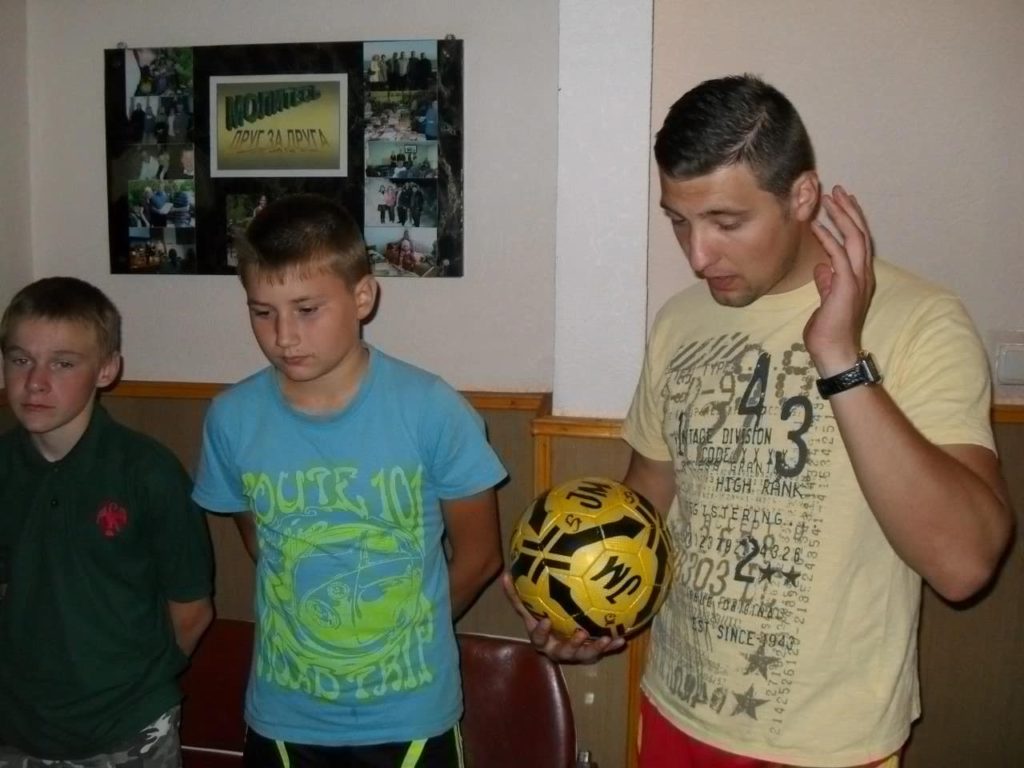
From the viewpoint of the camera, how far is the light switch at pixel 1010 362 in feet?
8.21

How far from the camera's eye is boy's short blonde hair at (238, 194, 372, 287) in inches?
71.4

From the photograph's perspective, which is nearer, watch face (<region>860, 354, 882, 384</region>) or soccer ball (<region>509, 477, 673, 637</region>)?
watch face (<region>860, 354, 882, 384</region>)

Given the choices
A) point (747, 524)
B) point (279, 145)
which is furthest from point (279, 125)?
point (747, 524)

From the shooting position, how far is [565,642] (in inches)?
65.8

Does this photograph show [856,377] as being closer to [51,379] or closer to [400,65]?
[51,379]

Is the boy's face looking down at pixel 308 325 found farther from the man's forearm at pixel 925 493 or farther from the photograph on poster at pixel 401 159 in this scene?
the photograph on poster at pixel 401 159

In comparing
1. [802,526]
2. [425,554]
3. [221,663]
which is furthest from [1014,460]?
[221,663]

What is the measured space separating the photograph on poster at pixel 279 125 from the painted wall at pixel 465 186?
0.16 m

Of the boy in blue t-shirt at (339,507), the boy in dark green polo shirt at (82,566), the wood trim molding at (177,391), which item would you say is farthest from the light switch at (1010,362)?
the boy in dark green polo shirt at (82,566)

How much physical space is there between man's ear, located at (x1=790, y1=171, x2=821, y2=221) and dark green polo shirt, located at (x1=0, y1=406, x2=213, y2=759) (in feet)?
5.06

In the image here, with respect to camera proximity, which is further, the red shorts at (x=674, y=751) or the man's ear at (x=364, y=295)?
the man's ear at (x=364, y=295)

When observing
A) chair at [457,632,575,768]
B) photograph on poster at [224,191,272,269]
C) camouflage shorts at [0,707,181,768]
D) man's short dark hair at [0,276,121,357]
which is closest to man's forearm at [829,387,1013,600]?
chair at [457,632,575,768]

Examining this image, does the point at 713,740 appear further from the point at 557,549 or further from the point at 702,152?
the point at 702,152

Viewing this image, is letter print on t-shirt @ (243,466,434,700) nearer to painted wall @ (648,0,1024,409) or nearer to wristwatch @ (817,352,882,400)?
wristwatch @ (817,352,882,400)
